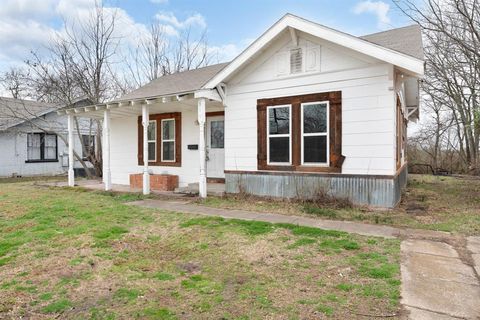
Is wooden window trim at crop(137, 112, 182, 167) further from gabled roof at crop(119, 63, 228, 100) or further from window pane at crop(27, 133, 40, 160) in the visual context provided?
window pane at crop(27, 133, 40, 160)

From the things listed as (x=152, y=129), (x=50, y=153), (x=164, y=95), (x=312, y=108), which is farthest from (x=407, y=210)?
(x=50, y=153)

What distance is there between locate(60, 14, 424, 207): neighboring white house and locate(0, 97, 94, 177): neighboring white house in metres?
10.6

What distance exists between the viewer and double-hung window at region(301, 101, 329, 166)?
754 centimetres

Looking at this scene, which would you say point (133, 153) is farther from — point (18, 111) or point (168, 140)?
point (18, 111)

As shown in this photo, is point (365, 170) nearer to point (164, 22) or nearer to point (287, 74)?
point (287, 74)

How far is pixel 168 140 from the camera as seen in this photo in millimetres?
11312

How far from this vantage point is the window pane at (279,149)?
806cm

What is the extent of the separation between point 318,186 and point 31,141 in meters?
18.0

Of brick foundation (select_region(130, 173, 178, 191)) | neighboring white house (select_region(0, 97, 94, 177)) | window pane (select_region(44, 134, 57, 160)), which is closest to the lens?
brick foundation (select_region(130, 173, 178, 191))

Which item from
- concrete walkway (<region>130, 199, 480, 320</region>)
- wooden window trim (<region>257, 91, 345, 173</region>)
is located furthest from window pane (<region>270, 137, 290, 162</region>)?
concrete walkway (<region>130, 199, 480, 320</region>)

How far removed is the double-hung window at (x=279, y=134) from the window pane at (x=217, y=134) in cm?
Result: 247

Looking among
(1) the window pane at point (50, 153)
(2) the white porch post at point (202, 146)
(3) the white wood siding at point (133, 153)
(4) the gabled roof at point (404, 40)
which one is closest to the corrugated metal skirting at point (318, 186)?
(2) the white porch post at point (202, 146)

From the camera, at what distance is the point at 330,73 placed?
7453 millimetres

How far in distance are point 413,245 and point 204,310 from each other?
3417 mm
